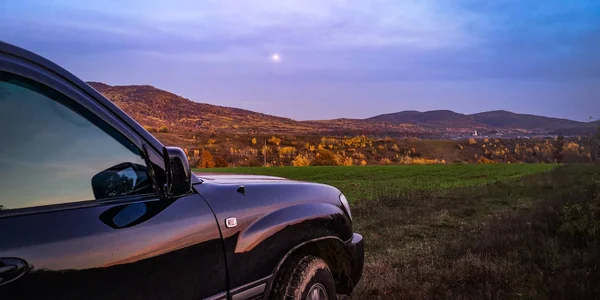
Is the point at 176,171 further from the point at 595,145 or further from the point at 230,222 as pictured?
the point at 595,145

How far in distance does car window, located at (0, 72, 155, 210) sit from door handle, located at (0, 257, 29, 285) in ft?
0.66

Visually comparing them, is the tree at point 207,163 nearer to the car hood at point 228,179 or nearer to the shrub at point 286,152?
the shrub at point 286,152

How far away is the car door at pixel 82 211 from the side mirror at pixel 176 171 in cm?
5

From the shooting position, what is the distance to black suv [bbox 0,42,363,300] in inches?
74.3

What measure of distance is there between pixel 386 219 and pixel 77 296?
36.7 feet

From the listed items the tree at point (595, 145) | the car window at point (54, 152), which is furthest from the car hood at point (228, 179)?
the tree at point (595, 145)

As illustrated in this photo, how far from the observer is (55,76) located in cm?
216

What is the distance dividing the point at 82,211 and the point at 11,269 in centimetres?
38

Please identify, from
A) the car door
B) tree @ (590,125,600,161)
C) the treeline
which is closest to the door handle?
the car door

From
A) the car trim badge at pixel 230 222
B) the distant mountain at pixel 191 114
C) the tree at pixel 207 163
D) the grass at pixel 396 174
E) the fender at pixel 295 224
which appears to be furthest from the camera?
the distant mountain at pixel 191 114

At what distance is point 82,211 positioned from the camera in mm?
2072

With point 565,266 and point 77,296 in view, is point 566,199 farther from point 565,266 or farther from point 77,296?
point 77,296

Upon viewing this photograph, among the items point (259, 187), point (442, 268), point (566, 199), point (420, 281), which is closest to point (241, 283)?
point (259, 187)

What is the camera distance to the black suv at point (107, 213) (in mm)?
1887
